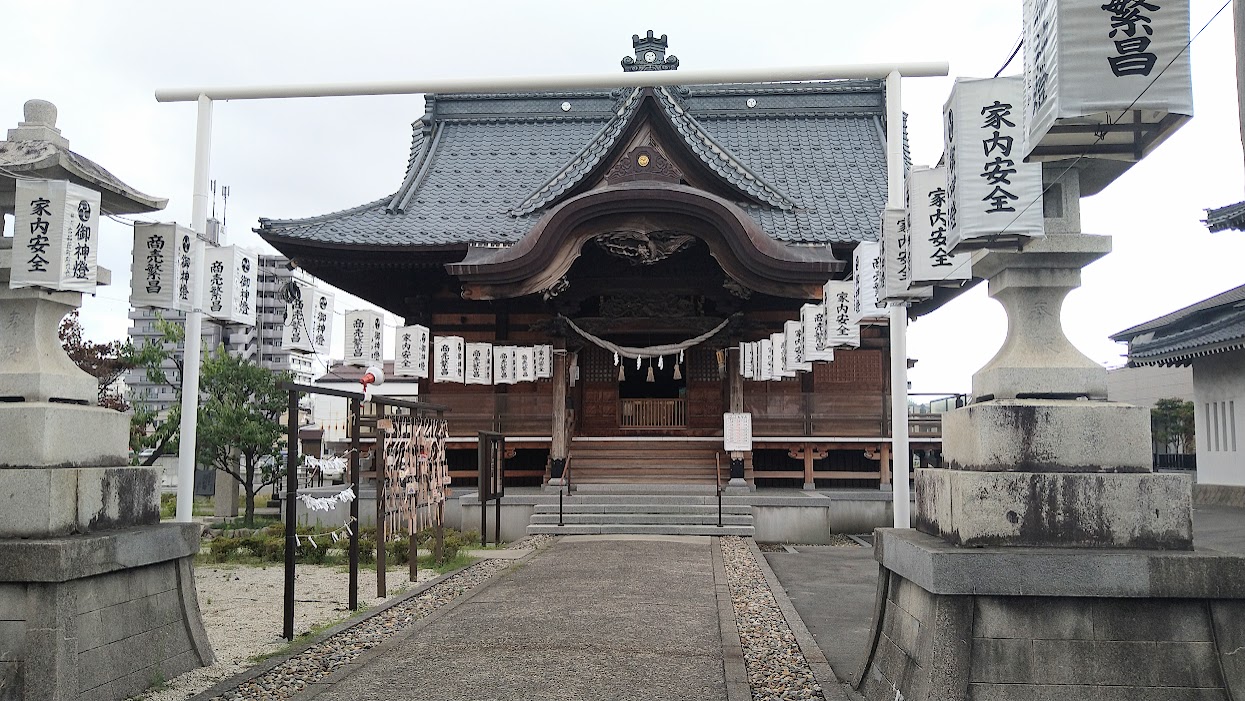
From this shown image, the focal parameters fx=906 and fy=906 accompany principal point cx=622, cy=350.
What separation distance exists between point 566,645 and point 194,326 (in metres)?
4.92

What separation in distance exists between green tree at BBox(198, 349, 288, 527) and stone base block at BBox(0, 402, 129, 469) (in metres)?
12.0

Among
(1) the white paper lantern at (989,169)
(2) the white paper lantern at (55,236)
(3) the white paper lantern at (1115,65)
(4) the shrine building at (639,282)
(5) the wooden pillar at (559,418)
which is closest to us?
(3) the white paper lantern at (1115,65)

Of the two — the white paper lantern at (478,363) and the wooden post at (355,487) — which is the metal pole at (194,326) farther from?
the white paper lantern at (478,363)

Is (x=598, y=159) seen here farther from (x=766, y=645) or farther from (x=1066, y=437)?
(x=1066, y=437)

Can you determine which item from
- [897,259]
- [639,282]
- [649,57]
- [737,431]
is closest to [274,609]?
[897,259]

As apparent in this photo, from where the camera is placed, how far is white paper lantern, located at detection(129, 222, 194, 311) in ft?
25.8

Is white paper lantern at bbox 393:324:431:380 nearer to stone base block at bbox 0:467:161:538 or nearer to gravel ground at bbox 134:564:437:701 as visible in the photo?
gravel ground at bbox 134:564:437:701

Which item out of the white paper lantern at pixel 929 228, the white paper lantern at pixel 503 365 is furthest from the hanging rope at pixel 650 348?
the white paper lantern at pixel 929 228

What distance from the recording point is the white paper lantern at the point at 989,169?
4.97 meters

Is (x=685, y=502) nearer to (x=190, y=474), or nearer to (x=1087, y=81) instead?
(x=190, y=474)

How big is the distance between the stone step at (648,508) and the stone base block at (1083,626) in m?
10.9

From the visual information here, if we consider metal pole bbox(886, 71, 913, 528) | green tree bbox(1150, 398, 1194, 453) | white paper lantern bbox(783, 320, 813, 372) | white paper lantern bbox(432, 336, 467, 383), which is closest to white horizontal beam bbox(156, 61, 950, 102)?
metal pole bbox(886, 71, 913, 528)

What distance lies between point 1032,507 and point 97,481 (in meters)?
5.52

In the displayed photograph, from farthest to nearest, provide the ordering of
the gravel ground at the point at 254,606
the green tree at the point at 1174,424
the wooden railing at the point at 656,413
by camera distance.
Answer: the green tree at the point at 1174,424 → the wooden railing at the point at 656,413 → the gravel ground at the point at 254,606
